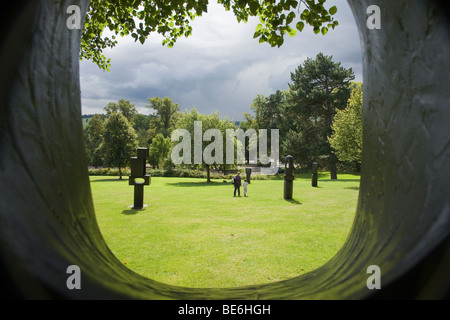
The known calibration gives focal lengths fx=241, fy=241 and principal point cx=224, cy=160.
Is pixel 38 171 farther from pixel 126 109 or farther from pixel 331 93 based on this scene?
pixel 126 109

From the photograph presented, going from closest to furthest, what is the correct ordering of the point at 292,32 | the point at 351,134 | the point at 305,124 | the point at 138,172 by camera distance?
1. the point at 292,32
2. the point at 138,172
3. the point at 351,134
4. the point at 305,124

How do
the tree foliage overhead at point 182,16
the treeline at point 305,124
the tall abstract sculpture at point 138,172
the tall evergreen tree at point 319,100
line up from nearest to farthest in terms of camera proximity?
the tree foliage overhead at point 182,16 < the tall abstract sculpture at point 138,172 < the treeline at point 305,124 < the tall evergreen tree at point 319,100

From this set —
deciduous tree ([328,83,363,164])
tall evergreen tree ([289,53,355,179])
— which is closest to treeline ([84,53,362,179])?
tall evergreen tree ([289,53,355,179])

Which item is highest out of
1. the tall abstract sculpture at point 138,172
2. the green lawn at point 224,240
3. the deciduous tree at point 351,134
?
the deciduous tree at point 351,134

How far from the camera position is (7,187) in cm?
103

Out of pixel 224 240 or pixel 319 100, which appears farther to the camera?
pixel 319 100

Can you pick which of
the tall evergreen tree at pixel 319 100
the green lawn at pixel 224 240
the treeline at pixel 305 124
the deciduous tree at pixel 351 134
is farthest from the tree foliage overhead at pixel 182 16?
the tall evergreen tree at pixel 319 100

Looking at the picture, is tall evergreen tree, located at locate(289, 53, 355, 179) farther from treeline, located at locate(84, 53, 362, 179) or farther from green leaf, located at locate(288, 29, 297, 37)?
green leaf, located at locate(288, 29, 297, 37)

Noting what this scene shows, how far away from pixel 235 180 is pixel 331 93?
3388 cm

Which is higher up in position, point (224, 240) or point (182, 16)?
point (182, 16)

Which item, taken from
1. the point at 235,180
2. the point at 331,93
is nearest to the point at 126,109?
the point at 331,93

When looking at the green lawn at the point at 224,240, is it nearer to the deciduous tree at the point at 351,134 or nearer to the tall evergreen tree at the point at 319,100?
the deciduous tree at the point at 351,134

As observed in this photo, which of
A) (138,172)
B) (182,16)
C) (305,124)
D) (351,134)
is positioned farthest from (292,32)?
(305,124)

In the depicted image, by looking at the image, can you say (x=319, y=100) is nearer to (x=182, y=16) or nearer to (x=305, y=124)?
(x=305, y=124)
